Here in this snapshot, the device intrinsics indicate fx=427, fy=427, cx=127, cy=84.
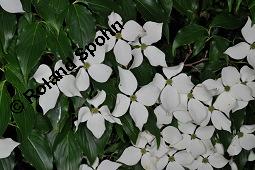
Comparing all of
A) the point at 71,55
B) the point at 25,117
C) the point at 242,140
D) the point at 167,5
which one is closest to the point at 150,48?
the point at 167,5

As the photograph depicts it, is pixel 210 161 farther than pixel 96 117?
Yes

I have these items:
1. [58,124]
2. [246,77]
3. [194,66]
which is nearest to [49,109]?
[58,124]

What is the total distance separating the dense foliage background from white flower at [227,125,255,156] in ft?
0.10

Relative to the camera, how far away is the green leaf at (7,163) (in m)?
1.14

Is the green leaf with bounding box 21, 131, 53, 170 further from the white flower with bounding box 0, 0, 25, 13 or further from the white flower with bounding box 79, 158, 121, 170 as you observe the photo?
the white flower with bounding box 0, 0, 25, 13

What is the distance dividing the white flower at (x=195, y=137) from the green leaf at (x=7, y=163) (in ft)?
1.66

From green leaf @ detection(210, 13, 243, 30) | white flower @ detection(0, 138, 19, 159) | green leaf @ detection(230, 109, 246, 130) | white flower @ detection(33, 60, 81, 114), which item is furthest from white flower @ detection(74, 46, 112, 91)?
green leaf @ detection(230, 109, 246, 130)

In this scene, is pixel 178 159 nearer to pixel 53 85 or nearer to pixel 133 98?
pixel 133 98

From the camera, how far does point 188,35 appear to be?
1.17m

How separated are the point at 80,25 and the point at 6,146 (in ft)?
1.23

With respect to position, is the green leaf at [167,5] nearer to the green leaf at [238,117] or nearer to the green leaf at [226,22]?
the green leaf at [226,22]

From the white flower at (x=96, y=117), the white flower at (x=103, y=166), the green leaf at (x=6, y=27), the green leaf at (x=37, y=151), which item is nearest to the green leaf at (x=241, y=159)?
the white flower at (x=103, y=166)

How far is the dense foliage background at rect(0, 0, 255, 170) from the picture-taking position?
3.28 ft

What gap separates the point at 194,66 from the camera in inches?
50.6
